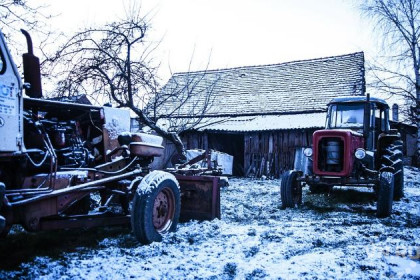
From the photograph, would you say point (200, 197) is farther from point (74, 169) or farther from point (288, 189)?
point (288, 189)

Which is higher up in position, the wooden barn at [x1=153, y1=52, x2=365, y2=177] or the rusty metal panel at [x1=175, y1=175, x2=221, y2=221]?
the wooden barn at [x1=153, y1=52, x2=365, y2=177]

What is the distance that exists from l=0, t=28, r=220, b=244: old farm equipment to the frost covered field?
0.33m

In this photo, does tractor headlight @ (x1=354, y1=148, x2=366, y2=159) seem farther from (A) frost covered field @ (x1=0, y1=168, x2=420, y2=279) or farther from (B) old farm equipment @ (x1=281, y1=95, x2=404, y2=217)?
(A) frost covered field @ (x1=0, y1=168, x2=420, y2=279)

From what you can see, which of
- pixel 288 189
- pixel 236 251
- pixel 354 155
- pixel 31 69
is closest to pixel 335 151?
pixel 354 155

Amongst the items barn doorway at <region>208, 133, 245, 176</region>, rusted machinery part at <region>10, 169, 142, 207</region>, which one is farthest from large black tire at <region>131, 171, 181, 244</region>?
barn doorway at <region>208, 133, 245, 176</region>

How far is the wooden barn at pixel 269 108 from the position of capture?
16109 millimetres

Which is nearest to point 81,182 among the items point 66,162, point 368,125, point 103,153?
point 66,162

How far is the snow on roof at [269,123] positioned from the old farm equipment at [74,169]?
34.3ft

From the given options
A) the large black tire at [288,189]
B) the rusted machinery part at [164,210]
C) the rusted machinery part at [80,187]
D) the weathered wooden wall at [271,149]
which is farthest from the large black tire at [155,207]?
the weathered wooden wall at [271,149]

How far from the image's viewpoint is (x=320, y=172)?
7305mm

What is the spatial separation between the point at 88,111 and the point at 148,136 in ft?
3.02

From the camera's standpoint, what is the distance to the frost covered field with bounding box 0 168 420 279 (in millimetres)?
3318

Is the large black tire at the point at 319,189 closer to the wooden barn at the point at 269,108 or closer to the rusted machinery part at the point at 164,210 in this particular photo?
the wooden barn at the point at 269,108

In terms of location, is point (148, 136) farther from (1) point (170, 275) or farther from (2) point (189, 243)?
(1) point (170, 275)
